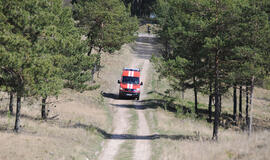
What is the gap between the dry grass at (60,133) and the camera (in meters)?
15.6

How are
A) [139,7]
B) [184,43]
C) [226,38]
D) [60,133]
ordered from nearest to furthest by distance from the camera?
[226,38], [60,133], [184,43], [139,7]

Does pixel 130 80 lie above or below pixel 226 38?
below

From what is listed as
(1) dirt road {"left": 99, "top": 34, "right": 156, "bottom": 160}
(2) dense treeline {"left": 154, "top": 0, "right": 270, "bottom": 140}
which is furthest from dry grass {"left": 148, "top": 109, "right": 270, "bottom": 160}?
(2) dense treeline {"left": 154, "top": 0, "right": 270, "bottom": 140}

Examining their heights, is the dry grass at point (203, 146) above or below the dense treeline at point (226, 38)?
below

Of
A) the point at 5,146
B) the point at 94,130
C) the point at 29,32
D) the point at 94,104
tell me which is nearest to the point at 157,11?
the point at 94,104

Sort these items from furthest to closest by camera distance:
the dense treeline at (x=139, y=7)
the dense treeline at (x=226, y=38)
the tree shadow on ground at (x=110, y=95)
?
the dense treeline at (x=139, y=7)
the tree shadow on ground at (x=110, y=95)
the dense treeline at (x=226, y=38)

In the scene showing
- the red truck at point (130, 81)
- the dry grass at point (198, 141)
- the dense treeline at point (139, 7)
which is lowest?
the dry grass at point (198, 141)

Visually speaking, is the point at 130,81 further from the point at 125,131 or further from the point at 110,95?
the point at 125,131

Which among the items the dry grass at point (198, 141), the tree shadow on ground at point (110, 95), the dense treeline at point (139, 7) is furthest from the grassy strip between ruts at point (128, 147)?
the dense treeline at point (139, 7)

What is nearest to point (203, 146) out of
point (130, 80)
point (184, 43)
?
point (184, 43)

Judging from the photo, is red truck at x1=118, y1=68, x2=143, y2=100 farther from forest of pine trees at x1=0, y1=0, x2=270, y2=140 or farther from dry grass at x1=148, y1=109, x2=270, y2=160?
forest of pine trees at x1=0, y1=0, x2=270, y2=140

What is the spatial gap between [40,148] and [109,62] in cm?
5150

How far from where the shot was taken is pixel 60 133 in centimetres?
2134

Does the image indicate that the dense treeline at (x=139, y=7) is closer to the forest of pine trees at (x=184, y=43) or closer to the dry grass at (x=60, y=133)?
the dry grass at (x=60, y=133)
